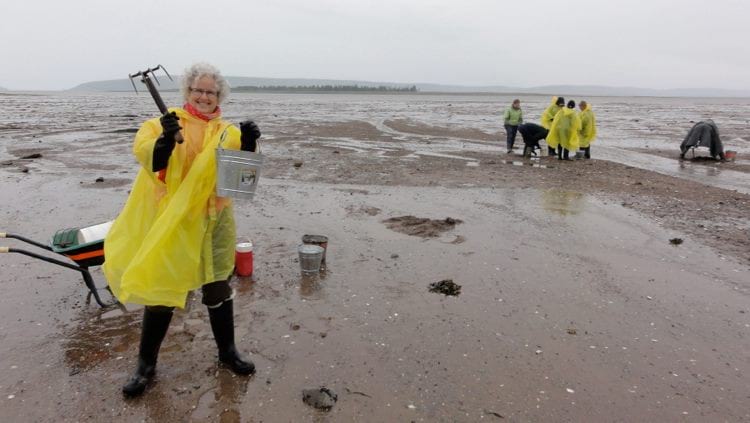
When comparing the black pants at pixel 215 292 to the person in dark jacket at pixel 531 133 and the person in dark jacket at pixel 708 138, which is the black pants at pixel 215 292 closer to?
the person in dark jacket at pixel 531 133

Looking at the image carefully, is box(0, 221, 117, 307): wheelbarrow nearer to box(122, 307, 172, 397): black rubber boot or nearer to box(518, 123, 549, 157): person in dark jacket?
box(122, 307, 172, 397): black rubber boot

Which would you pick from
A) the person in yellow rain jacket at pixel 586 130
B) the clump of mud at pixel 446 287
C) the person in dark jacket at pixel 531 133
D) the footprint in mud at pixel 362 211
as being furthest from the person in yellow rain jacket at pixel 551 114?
the clump of mud at pixel 446 287

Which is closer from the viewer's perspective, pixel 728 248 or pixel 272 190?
pixel 728 248

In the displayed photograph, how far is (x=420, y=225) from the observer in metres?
7.47

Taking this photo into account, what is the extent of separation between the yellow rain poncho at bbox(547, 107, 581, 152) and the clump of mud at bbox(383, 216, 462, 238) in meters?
8.59

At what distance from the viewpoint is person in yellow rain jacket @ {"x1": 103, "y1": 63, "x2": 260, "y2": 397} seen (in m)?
2.90

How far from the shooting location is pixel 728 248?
263 inches

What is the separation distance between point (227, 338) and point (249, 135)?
1.49 metres

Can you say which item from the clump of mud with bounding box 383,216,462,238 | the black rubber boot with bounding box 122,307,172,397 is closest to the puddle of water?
the clump of mud with bounding box 383,216,462,238

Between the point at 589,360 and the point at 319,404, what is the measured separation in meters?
2.17

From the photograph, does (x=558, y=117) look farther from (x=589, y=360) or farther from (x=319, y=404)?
(x=319, y=404)

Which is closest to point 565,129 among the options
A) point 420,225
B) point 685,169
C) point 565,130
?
point 565,130

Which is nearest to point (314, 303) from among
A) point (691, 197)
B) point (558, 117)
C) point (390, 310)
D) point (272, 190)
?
point (390, 310)

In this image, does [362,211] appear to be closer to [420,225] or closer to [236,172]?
[420,225]
